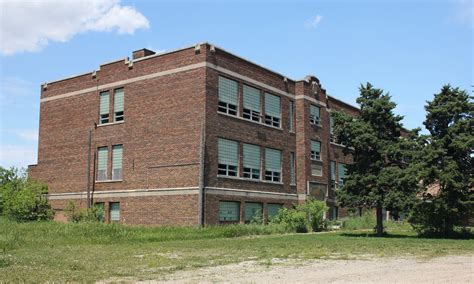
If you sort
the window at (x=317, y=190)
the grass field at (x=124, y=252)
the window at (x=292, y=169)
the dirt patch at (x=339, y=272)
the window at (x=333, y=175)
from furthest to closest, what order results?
the window at (x=333, y=175), the window at (x=317, y=190), the window at (x=292, y=169), the grass field at (x=124, y=252), the dirt patch at (x=339, y=272)

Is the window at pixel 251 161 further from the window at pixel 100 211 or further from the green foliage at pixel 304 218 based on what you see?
the window at pixel 100 211

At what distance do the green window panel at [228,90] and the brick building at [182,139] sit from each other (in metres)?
0.09

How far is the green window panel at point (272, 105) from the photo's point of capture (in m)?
40.6

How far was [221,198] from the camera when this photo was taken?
34.8 meters

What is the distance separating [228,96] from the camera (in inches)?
1451

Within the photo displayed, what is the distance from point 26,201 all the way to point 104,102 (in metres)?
9.36

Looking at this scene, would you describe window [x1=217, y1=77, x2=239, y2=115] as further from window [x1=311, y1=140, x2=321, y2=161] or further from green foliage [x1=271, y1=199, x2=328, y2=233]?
window [x1=311, y1=140, x2=321, y2=161]

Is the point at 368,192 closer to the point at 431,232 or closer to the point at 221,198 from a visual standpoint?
the point at 431,232

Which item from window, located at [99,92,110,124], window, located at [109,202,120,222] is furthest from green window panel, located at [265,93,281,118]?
window, located at [109,202,120,222]

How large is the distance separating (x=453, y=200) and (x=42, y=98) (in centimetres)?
3323

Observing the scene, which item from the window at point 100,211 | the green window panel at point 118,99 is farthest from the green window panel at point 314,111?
the window at point 100,211

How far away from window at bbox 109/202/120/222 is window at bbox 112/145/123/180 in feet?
6.13

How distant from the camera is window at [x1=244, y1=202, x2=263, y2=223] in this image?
1471 inches

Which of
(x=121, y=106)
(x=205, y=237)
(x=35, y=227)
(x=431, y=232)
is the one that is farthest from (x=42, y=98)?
(x=431, y=232)
